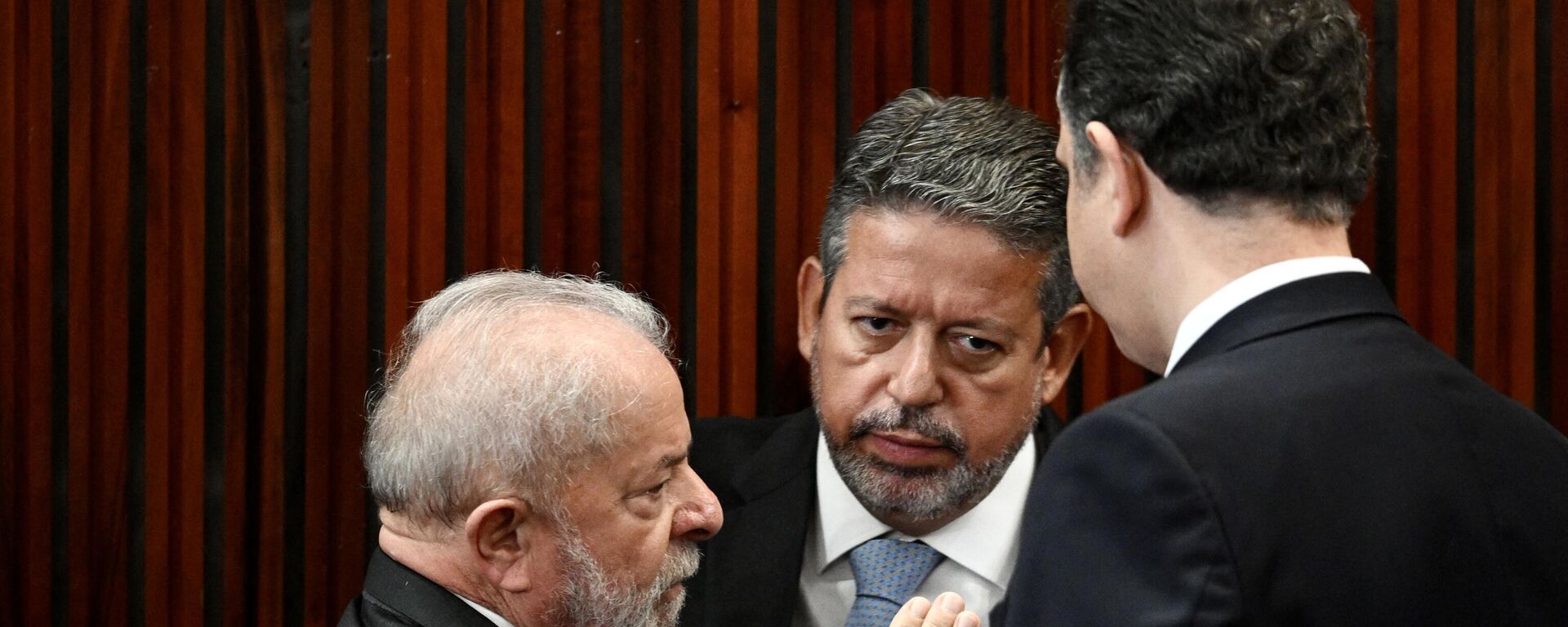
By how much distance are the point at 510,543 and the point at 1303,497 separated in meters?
0.83

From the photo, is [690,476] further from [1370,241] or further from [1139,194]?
[1370,241]

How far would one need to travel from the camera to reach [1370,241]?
8.42 feet

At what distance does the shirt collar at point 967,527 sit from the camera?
2.20 metres

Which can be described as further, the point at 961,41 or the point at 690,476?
the point at 961,41

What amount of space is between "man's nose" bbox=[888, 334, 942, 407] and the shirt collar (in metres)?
0.16

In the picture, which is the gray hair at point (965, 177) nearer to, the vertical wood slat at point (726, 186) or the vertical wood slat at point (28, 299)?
the vertical wood slat at point (726, 186)

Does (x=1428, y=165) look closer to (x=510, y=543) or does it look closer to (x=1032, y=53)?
(x=1032, y=53)

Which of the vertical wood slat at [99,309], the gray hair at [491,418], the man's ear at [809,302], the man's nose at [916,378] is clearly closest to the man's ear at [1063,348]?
the man's nose at [916,378]

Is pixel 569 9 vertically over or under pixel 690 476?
over

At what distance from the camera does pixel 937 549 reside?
2205 millimetres

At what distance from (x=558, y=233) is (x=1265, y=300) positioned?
1.47m

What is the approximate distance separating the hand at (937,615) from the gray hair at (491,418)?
1.24 feet

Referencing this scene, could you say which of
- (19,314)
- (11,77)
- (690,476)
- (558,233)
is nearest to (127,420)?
(19,314)

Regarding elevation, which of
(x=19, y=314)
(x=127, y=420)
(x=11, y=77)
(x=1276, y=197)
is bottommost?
(x=127, y=420)
